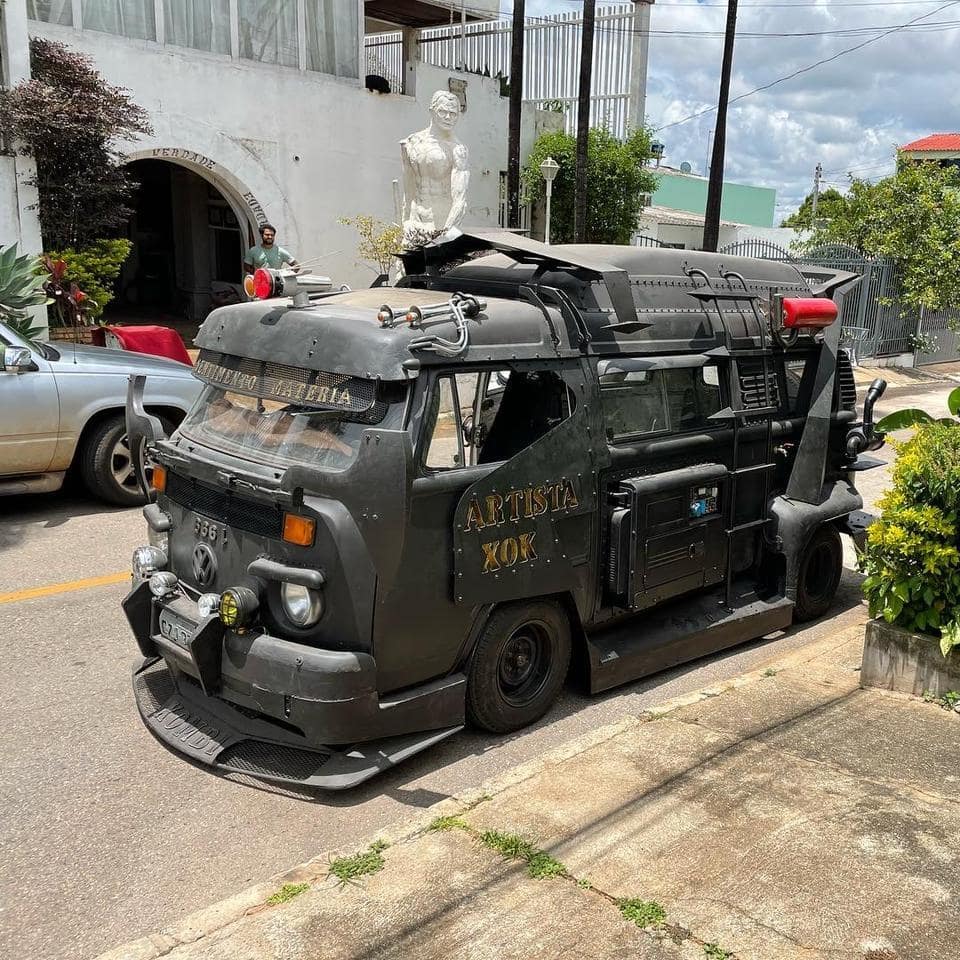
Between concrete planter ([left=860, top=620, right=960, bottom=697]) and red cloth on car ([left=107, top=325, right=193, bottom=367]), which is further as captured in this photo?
red cloth on car ([left=107, top=325, right=193, bottom=367])

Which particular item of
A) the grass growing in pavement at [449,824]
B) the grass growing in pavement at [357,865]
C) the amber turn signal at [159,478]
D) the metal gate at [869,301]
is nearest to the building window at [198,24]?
the metal gate at [869,301]

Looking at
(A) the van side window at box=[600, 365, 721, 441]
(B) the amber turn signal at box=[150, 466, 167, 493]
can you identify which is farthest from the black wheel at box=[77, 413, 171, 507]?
(A) the van side window at box=[600, 365, 721, 441]

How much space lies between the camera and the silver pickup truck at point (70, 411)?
332 inches

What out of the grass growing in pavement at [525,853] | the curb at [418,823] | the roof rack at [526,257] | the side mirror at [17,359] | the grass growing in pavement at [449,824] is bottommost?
the curb at [418,823]

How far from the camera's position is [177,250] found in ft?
81.1

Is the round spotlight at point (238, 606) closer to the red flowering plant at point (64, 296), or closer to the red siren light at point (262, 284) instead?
the red siren light at point (262, 284)

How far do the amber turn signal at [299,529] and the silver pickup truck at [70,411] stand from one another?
16.0ft

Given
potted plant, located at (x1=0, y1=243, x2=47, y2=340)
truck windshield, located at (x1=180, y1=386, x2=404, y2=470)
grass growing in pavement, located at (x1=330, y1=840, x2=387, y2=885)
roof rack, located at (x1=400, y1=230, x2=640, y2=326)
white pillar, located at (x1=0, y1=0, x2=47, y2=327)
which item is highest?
white pillar, located at (x1=0, y1=0, x2=47, y2=327)

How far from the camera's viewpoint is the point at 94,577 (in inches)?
292

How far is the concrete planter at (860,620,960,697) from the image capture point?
5.39 metres

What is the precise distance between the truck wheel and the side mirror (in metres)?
5.31

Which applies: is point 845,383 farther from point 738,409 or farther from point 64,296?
point 64,296

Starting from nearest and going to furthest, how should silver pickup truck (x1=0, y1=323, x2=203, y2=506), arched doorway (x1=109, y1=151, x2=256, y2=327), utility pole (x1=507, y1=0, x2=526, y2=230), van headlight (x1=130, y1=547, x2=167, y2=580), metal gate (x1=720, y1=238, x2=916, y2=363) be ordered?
van headlight (x1=130, y1=547, x2=167, y2=580)
silver pickup truck (x1=0, y1=323, x2=203, y2=506)
utility pole (x1=507, y1=0, x2=526, y2=230)
metal gate (x1=720, y1=238, x2=916, y2=363)
arched doorway (x1=109, y1=151, x2=256, y2=327)

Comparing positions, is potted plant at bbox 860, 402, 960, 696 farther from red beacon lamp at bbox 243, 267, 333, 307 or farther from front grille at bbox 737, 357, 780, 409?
red beacon lamp at bbox 243, 267, 333, 307
